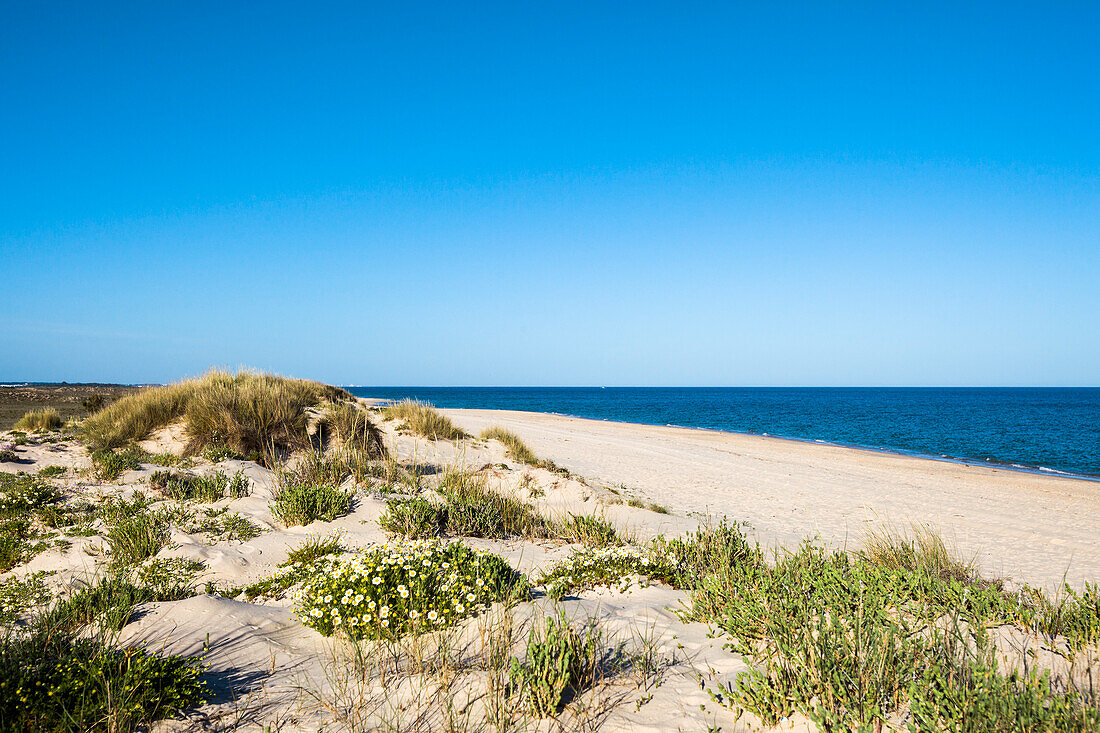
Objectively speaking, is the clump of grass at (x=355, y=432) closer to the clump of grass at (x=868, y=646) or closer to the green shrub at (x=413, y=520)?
the green shrub at (x=413, y=520)

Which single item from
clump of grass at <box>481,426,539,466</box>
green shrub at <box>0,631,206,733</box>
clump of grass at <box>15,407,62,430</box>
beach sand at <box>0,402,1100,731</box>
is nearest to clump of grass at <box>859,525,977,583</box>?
beach sand at <box>0,402,1100,731</box>

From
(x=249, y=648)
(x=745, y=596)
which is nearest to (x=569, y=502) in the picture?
(x=745, y=596)

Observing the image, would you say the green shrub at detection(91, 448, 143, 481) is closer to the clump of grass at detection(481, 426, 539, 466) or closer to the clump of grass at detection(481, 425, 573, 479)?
the clump of grass at detection(481, 425, 573, 479)

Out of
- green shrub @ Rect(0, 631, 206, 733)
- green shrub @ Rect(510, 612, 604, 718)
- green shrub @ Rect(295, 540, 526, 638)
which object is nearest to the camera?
green shrub @ Rect(0, 631, 206, 733)

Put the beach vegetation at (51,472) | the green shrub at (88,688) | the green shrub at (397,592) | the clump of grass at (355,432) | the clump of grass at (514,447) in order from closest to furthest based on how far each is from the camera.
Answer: the green shrub at (88,688)
the green shrub at (397,592)
the beach vegetation at (51,472)
the clump of grass at (355,432)
the clump of grass at (514,447)

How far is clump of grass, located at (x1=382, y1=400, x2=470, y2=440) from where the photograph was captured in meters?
16.4

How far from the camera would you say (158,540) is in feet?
19.5

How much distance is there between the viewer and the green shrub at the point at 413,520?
6.81 meters

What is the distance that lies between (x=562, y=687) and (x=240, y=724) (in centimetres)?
181

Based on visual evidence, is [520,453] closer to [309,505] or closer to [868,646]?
[309,505]

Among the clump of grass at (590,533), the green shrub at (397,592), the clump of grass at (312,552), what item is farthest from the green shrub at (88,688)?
the clump of grass at (590,533)

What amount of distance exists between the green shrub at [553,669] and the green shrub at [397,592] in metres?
0.81

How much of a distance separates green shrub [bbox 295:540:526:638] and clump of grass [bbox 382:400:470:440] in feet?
36.8

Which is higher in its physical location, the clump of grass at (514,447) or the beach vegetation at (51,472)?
the beach vegetation at (51,472)
